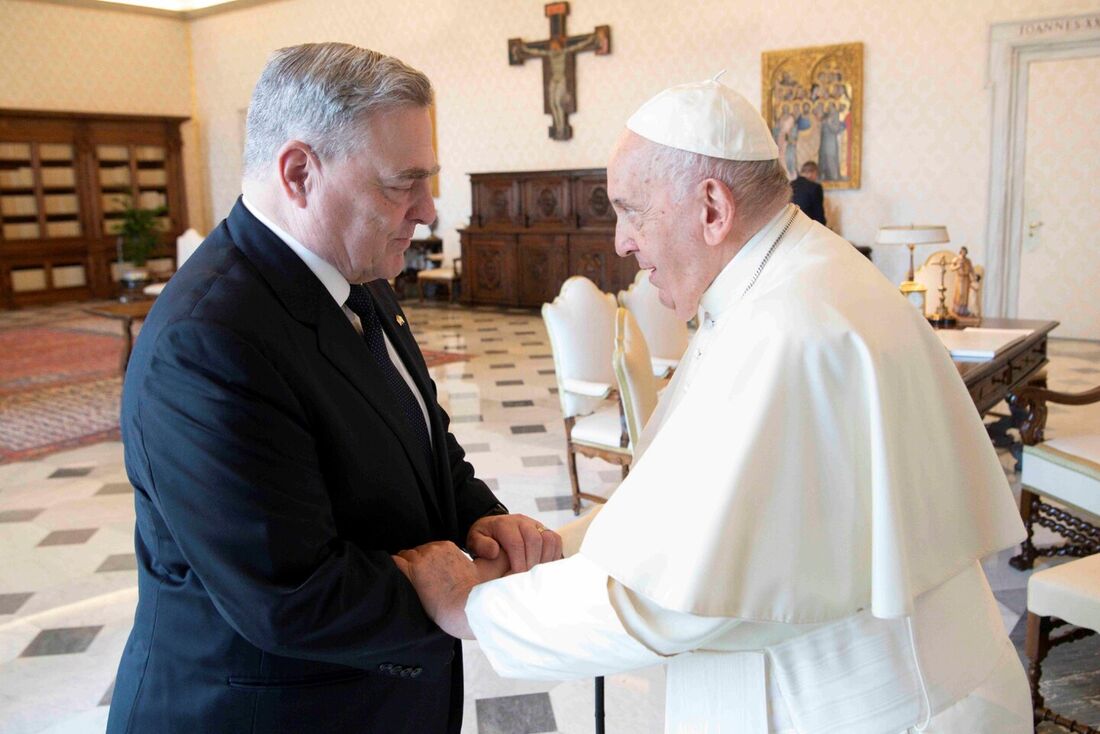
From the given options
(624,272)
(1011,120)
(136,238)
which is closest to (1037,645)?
(1011,120)

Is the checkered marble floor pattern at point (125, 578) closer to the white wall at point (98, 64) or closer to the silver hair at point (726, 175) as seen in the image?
the silver hair at point (726, 175)

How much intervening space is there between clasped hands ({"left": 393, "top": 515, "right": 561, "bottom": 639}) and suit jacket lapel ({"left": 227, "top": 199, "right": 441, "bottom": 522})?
14cm

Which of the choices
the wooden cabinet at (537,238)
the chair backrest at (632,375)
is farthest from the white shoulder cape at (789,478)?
the wooden cabinet at (537,238)

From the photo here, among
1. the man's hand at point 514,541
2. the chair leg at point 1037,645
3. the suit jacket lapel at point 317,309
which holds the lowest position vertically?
the chair leg at point 1037,645

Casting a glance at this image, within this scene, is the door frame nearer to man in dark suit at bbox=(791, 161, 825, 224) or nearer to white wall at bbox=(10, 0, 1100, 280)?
white wall at bbox=(10, 0, 1100, 280)

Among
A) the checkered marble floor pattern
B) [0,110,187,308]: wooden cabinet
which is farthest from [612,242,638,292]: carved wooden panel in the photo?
[0,110,187,308]: wooden cabinet

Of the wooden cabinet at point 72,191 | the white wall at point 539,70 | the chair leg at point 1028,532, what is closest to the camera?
the chair leg at point 1028,532

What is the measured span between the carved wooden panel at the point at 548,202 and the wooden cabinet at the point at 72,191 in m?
7.38

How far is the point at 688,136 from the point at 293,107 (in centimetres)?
58

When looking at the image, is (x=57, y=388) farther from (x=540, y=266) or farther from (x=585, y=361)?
(x=540, y=266)

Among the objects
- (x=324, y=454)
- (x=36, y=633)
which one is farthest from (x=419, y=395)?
(x=36, y=633)

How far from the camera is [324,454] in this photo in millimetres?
1229

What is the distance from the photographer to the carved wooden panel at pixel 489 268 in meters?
12.0

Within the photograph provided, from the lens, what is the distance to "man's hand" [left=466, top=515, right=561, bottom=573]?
154 centimetres
